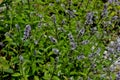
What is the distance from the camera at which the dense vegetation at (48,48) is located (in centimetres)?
431

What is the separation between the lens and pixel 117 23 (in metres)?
5.89

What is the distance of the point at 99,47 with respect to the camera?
4828 millimetres

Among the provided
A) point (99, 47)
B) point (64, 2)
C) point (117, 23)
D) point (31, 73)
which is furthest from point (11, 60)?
point (117, 23)

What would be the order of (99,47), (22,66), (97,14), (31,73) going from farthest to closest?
1. (97,14)
2. (99,47)
3. (31,73)
4. (22,66)

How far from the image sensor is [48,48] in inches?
182

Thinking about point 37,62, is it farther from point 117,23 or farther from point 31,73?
point 117,23

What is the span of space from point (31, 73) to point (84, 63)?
77cm

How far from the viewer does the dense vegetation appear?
4309 mm

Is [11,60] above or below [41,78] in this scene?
above

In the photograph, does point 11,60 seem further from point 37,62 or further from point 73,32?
point 73,32

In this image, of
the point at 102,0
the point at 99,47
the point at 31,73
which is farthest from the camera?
the point at 102,0

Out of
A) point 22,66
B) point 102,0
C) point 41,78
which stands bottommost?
point 41,78

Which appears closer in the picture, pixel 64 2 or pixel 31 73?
Result: pixel 31 73

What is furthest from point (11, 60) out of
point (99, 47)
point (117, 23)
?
point (117, 23)
